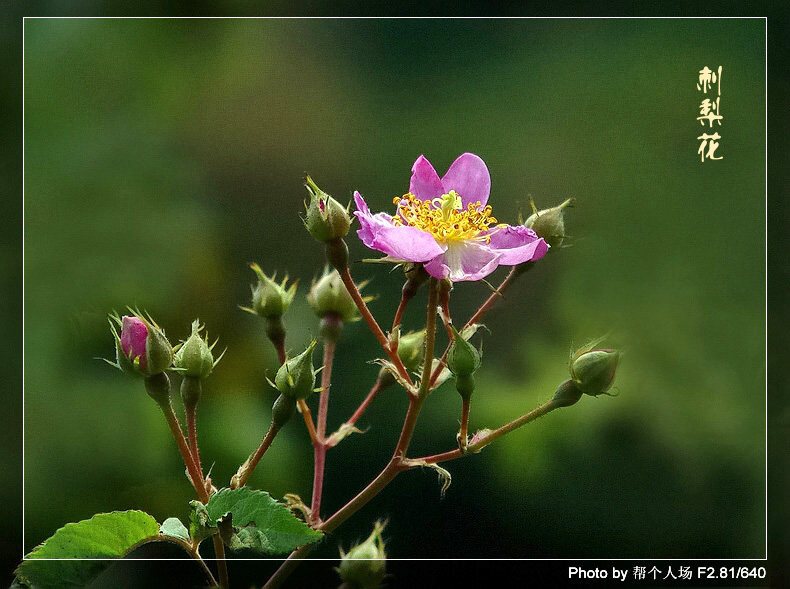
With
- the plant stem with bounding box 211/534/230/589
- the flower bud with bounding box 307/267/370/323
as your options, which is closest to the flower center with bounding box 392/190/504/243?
the flower bud with bounding box 307/267/370/323

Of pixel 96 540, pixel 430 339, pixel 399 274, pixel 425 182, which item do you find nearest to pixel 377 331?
→ pixel 430 339

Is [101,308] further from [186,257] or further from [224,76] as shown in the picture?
[224,76]

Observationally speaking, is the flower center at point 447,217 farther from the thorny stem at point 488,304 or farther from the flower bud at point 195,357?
the flower bud at point 195,357

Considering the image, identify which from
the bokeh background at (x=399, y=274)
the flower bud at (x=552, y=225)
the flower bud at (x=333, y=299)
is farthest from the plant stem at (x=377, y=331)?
the bokeh background at (x=399, y=274)

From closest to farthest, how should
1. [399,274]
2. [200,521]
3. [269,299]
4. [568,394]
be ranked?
[200,521], [568,394], [269,299], [399,274]

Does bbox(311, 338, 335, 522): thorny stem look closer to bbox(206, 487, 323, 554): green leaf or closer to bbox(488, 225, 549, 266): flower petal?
bbox(206, 487, 323, 554): green leaf

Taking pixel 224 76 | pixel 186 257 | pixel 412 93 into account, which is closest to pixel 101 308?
pixel 186 257

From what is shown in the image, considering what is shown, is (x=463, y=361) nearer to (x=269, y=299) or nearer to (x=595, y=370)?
(x=595, y=370)
